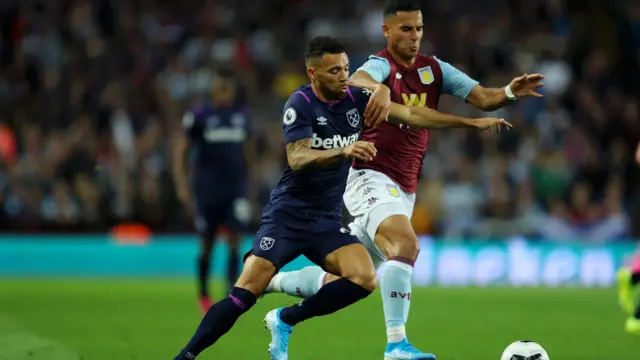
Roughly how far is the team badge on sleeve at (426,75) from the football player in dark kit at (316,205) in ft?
2.00

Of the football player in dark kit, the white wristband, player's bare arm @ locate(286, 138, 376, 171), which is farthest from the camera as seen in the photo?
the white wristband

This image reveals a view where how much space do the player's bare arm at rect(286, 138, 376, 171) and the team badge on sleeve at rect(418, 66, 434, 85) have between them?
1.45 meters

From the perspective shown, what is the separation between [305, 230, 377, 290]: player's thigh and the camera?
266 inches

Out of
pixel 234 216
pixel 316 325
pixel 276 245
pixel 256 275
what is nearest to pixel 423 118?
pixel 276 245

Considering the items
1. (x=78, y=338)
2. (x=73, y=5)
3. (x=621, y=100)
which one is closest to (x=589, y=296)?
(x=621, y=100)

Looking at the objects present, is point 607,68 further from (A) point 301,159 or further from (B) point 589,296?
(A) point 301,159

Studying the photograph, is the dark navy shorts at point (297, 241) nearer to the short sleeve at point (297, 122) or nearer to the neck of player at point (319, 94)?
the short sleeve at point (297, 122)

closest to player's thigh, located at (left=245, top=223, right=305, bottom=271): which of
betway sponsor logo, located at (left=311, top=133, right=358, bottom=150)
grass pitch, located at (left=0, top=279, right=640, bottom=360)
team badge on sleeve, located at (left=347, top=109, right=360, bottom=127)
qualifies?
betway sponsor logo, located at (left=311, top=133, right=358, bottom=150)

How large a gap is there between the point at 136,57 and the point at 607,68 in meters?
8.11

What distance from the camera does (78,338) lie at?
8.80 meters

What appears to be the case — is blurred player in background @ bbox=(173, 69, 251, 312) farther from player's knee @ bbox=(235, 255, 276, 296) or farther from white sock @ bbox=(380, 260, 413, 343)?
player's knee @ bbox=(235, 255, 276, 296)

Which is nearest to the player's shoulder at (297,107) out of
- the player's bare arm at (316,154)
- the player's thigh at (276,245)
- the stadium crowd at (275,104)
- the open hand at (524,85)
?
the player's bare arm at (316,154)

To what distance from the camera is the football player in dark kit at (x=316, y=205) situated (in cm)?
652

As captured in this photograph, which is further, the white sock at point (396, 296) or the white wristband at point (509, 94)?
the white wristband at point (509, 94)
